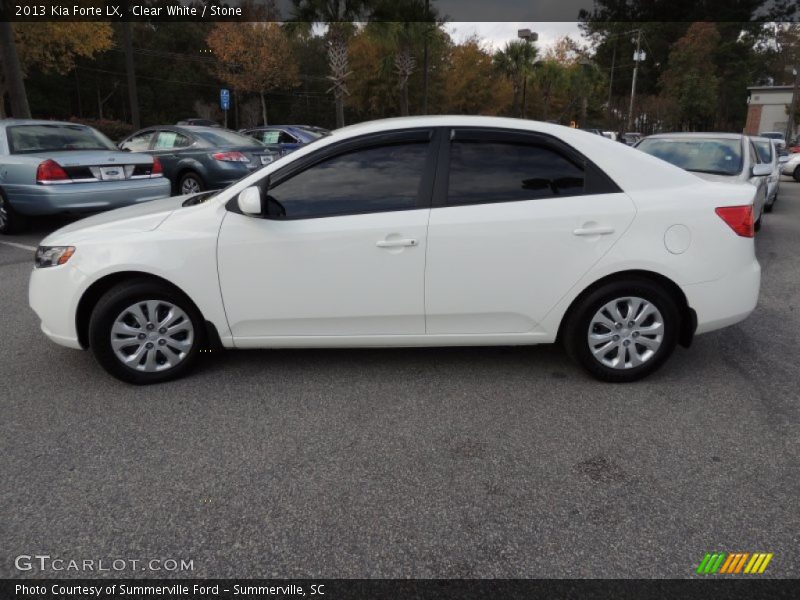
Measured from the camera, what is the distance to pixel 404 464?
3.00 metres

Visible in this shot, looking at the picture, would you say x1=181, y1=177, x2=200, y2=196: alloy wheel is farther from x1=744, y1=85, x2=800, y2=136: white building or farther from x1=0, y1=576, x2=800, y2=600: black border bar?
x1=744, y1=85, x2=800, y2=136: white building

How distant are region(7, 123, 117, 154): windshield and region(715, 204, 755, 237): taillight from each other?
8.32 m

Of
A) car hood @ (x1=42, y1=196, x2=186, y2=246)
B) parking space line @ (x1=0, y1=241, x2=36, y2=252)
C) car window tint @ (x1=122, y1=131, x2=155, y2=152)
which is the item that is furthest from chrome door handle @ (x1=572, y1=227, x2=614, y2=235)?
car window tint @ (x1=122, y1=131, x2=155, y2=152)

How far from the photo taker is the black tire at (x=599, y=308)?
3752 millimetres

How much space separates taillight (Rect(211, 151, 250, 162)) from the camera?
35.0ft

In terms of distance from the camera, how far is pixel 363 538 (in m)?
2.46

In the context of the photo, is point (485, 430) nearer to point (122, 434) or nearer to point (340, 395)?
point (340, 395)

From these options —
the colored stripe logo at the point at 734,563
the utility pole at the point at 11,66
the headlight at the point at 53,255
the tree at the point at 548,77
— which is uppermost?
the tree at the point at 548,77

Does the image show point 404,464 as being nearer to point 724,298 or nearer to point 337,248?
point 337,248

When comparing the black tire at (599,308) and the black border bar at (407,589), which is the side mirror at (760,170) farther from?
the black border bar at (407,589)

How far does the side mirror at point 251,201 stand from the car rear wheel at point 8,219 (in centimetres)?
677

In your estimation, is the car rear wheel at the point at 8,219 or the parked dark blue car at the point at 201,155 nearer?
the car rear wheel at the point at 8,219

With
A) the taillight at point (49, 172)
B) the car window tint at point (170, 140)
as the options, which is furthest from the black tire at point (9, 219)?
the car window tint at point (170, 140)

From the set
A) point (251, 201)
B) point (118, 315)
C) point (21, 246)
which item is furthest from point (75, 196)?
point (251, 201)
